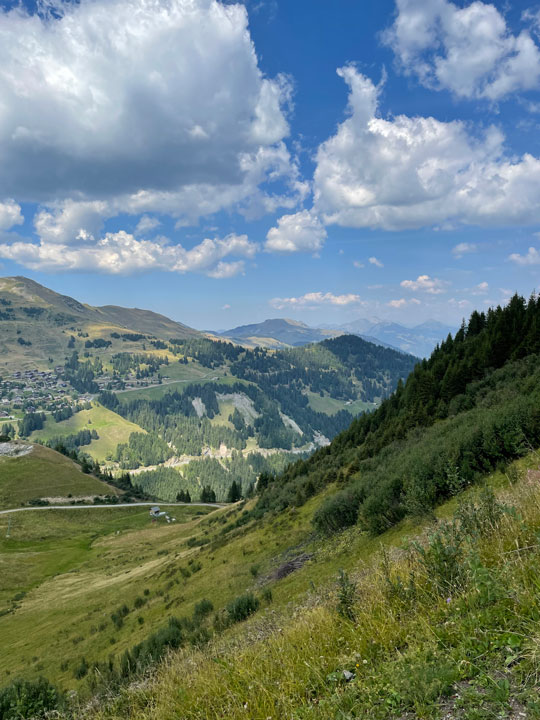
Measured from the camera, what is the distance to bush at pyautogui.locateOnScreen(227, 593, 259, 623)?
14.0 m

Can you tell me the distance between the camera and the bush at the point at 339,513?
70.0 feet

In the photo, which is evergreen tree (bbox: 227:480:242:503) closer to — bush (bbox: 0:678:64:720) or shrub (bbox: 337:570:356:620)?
bush (bbox: 0:678:64:720)

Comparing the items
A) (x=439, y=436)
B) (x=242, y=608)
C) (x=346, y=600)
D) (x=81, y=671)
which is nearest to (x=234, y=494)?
(x=439, y=436)

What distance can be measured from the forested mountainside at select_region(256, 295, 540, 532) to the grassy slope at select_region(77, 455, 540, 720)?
5.75 meters

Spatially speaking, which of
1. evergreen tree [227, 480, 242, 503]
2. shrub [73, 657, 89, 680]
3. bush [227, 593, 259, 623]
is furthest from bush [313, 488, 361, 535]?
evergreen tree [227, 480, 242, 503]

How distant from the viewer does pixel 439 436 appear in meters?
26.7

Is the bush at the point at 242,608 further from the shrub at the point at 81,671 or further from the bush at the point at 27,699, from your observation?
the shrub at the point at 81,671

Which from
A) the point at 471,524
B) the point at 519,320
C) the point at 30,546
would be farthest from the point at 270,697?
the point at 30,546

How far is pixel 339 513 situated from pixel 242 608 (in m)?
9.49

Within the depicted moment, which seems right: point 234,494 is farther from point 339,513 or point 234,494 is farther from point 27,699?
point 27,699

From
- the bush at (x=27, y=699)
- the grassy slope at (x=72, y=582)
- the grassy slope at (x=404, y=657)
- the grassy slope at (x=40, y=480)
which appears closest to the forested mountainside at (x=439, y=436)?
the grassy slope at (x=404, y=657)

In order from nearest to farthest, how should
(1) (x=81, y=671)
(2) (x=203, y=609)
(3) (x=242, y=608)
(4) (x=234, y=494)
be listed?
(3) (x=242, y=608)
(1) (x=81, y=671)
(2) (x=203, y=609)
(4) (x=234, y=494)

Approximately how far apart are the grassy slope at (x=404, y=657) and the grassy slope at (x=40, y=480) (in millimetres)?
116109

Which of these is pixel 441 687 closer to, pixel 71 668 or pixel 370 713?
pixel 370 713
